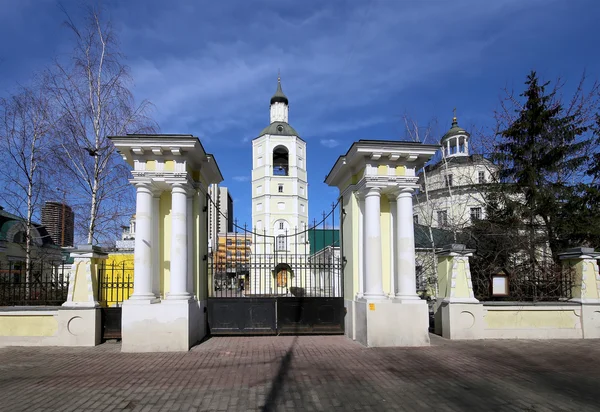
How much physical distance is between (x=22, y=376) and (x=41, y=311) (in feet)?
10.2

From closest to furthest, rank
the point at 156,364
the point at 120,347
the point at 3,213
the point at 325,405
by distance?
the point at 325,405 < the point at 156,364 < the point at 120,347 < the point at 3,213

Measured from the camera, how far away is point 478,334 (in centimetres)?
1044

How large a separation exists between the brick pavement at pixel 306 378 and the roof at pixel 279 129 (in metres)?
46.4

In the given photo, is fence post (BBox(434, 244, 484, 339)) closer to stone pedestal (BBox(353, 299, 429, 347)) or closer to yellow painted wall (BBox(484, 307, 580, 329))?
yellow painted wall (BBox(484, 307, 580, 329))

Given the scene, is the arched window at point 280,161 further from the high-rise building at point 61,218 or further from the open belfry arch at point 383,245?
the open belfry arch at point 383,245

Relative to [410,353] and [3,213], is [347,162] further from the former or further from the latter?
[3,213]

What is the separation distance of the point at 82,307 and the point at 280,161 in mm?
47181

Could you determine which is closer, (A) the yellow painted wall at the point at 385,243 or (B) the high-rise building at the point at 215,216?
(A) the yellow painted wall at the point at 385,243

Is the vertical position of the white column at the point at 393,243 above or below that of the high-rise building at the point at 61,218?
below

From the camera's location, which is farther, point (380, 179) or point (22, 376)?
point (380, 179)

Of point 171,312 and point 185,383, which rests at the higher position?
point 171,312

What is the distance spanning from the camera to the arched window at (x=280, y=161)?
177 ft

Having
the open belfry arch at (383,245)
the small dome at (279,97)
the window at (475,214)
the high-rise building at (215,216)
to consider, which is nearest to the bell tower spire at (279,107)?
the small dome at (279,97)

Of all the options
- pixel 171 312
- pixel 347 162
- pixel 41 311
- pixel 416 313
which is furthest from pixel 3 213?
pixel 416 313
